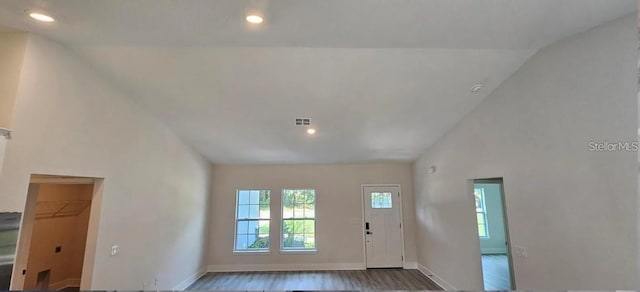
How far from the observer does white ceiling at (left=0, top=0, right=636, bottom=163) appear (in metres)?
1.92

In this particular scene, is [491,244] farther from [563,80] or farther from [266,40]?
[266,40]

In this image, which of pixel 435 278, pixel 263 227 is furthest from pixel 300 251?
pixel 435 278

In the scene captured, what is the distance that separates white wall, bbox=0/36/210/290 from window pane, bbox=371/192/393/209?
3917mm

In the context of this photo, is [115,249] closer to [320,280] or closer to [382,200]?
[320,280]

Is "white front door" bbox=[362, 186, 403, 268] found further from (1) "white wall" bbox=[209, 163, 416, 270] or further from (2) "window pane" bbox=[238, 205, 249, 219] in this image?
(2) "window pane" bbox=[238, 205, 249, 219]

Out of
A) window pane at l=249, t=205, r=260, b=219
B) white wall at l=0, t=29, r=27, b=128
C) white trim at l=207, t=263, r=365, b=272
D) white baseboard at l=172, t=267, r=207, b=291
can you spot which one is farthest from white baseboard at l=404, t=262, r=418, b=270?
white wall at l=0, t=29, r=27, b=128

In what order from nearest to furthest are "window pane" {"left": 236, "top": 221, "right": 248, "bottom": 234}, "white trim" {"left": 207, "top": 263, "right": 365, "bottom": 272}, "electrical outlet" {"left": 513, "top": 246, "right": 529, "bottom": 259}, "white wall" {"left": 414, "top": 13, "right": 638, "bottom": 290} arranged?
"white wall" {"left": 414, "top": 13, "right": 638, "bottom": 290}
"electrical outlet" {"left": 513, "top": 246, "right": 529, "bottom": 259}
"white trim" {"left": 207, "top": 263, "right": 365, "bottom": 272}
"window pane" {"left": 236, "top": 221, "right": 248, "bottom": 234}

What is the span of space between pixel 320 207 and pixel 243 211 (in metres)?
1.78

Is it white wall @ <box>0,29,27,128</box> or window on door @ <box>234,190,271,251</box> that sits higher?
white wall @ <box>0,29,27,128</box>

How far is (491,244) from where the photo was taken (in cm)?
492

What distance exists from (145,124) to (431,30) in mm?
3579

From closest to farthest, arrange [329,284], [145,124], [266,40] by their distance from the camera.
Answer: [266,40] → [145,124] → [329,284]

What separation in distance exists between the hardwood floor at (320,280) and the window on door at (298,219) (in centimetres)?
64

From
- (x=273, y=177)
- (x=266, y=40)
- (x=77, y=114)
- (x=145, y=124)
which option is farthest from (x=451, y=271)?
(x=77, y=114)
